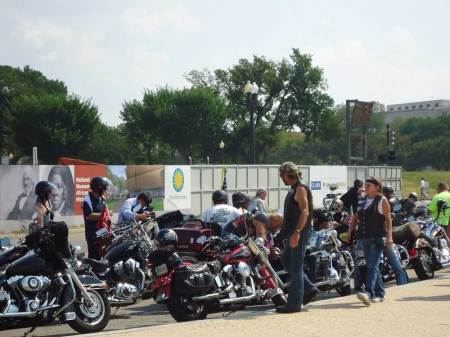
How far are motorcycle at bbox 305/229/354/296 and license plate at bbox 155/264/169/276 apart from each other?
2.44m

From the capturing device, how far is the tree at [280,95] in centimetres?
8244

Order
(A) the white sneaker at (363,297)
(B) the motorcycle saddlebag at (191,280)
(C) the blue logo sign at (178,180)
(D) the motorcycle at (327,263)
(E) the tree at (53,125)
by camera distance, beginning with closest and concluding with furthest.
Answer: (B) the motorcycle saddlebag at (191,280), (A) the white sneaker at (363,297), (D) the motorcycle at (327,263), (C) the blue logo sign at (178,180), (E) the tree at (53,125)

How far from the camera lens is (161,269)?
881 centimetres

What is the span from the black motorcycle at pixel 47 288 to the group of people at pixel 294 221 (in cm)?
105

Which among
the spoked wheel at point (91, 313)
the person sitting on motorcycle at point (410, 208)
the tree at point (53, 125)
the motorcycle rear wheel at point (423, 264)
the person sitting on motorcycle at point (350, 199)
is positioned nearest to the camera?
the spoked wheel at point (91, 313)

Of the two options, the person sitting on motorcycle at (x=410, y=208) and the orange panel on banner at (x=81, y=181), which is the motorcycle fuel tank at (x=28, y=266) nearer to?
the person sitting on motorcycle at (x=410, y=208)

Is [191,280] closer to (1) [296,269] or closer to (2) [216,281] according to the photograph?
(2) [216,281]

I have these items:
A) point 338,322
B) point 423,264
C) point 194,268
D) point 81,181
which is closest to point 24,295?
point 194,268

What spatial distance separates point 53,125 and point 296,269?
63.0 meters

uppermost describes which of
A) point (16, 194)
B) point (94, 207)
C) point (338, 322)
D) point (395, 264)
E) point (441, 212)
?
point (94, 207)

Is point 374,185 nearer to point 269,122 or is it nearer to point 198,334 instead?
point 198,334

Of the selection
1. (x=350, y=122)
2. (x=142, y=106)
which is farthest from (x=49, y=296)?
(x=142, y=106)

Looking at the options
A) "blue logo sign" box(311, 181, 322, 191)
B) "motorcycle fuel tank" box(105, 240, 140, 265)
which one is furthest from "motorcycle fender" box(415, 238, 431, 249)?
"blue logo sign" box(311, 181, 322, 191)

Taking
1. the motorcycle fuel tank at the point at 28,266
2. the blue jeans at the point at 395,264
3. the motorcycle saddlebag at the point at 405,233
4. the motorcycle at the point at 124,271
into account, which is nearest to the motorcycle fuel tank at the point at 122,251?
the motorcycle at the point at 124,271
